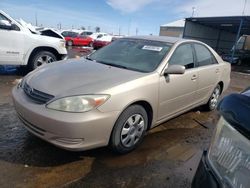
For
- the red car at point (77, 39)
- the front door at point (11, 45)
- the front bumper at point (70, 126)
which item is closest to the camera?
the front bumper at point (70, 126)

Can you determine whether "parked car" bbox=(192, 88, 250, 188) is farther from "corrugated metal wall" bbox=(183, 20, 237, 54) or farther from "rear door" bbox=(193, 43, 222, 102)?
"corrugated metal wall" bbox=(183, 20, 237, 54)

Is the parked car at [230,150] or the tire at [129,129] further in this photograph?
the tire at [129,129]

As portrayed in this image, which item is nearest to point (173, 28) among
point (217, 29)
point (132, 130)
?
point (217, 29)

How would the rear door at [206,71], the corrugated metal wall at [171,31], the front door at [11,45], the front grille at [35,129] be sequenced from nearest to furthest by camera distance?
the front grille at [35,129] → the rear door at [206,71] → the front door at [11,45] → the corrugated metal wall at [171,31]

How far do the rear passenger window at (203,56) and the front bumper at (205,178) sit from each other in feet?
10.4

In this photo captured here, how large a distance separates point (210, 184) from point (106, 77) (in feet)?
6.60

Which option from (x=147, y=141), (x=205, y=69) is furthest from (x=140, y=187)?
(x=205, y=69)

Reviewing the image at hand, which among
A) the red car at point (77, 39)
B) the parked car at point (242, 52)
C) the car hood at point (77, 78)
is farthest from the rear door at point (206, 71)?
the red car at point (77, 39)

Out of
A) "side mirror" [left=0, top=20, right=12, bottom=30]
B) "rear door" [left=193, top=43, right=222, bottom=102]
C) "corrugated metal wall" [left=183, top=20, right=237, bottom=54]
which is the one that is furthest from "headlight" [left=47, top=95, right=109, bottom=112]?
"corrugated metal wall" [left=183, top=20, right=237, bottom=54]

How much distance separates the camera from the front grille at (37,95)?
8.96 feet

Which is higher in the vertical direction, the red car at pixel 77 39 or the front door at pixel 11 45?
the front door at pixel 11 45

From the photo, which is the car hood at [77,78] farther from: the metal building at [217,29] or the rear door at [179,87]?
the metal building at [217,29]

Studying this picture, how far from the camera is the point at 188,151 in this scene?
346 cm

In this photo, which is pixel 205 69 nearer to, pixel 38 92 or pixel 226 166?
pixel 38 92
